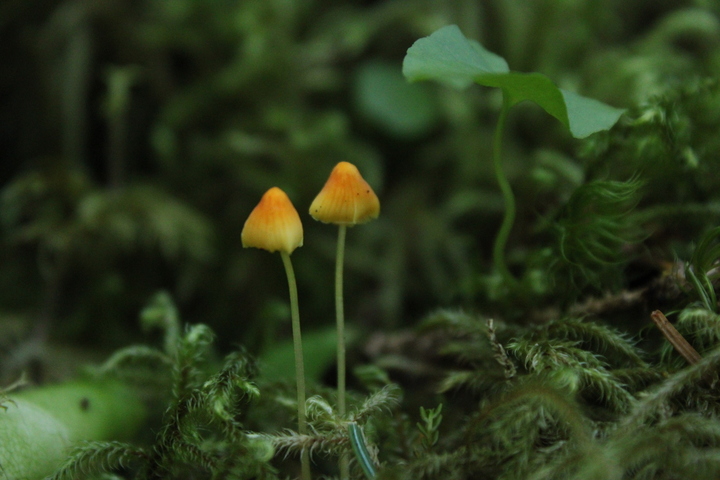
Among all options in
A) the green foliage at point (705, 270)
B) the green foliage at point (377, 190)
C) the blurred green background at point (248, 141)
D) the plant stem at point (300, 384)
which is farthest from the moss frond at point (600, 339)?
the blurred green background at point (248, 141)

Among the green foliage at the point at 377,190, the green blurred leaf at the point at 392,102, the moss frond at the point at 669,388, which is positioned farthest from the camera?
the green blurred leaf at the point at 392,102

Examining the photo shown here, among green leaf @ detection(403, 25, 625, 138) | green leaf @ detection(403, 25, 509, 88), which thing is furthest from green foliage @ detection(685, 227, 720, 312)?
green leaf @ detection(403, 25, 509, 88)

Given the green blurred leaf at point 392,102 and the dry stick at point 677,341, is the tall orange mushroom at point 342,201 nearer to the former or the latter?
the dry stick at point 677,341

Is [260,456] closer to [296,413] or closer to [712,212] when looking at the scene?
[296,413]

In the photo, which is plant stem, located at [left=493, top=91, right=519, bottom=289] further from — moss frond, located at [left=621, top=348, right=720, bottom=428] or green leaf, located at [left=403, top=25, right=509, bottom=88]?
moss frond, located at [left=621, top=348, right=720, bottom=428]

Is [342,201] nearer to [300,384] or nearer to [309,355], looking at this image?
[300,384]

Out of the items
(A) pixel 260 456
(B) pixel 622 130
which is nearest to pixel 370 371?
(A) pixel 260 456

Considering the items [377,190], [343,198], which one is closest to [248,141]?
[377,190]
